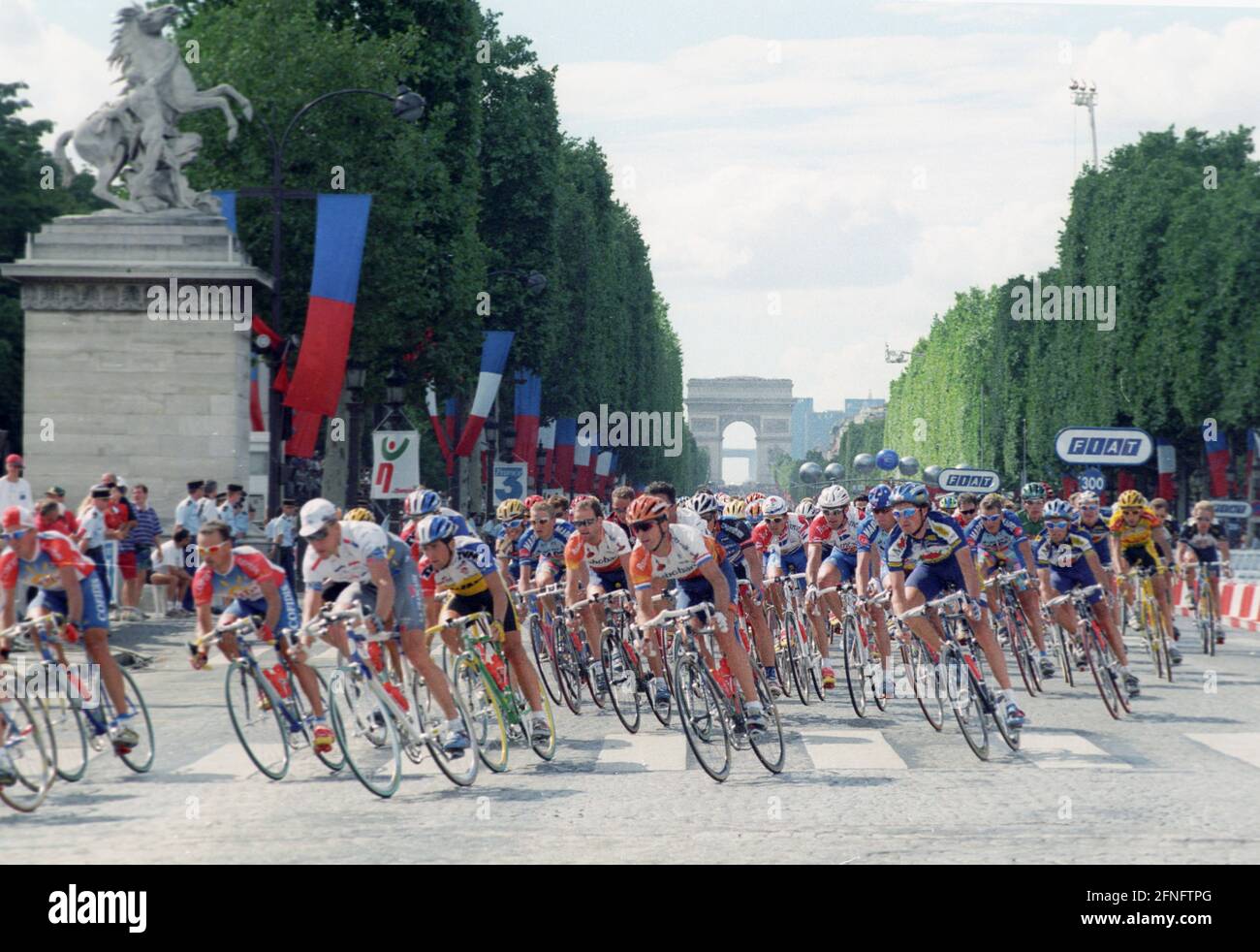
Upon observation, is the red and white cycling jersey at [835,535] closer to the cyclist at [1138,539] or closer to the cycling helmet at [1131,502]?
the cyclist at [1138,539]

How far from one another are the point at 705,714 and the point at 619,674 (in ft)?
13.9

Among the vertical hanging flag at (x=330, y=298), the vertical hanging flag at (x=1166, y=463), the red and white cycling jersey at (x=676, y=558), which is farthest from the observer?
the vertical hanging flag at (x=1166, y=463)

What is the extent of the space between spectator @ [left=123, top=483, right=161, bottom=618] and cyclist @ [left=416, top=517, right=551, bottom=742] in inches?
496

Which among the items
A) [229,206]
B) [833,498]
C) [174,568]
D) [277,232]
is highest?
[229,206]

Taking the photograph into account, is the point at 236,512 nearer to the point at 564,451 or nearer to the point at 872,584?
the point at 872,584

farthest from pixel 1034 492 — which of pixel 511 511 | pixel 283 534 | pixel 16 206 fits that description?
pixel 16 206

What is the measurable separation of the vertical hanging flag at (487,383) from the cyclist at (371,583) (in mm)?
27273

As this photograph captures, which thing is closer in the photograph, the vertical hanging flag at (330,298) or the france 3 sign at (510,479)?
the vertical hanging flag at (330,298)

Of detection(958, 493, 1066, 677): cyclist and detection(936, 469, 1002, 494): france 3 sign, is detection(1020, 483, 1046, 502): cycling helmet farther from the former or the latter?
detection(936, 469, 1002, 494): france 3 sign

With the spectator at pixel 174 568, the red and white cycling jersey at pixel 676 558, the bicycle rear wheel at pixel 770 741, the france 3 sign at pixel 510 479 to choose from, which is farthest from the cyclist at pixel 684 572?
the france 3 sign at pixel 510 479

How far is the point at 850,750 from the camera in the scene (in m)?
13.6

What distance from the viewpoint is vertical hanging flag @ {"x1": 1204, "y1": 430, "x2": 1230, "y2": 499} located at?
189ft

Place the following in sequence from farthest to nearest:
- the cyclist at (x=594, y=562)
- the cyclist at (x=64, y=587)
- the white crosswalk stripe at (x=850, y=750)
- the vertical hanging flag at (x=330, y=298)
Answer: the vertical hanging flag at (x=330, y=298) < the cyclist at (x=594, y=562) < the white crosswalk stripe at (x=850, y=750) < the cyclist at (x=64, y=587)

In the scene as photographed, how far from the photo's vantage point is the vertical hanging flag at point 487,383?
132 feet
